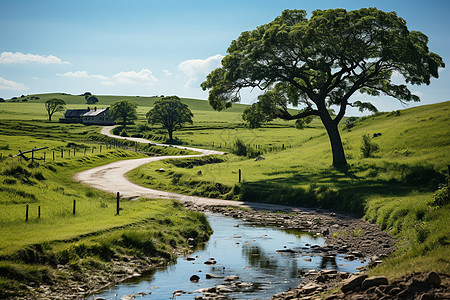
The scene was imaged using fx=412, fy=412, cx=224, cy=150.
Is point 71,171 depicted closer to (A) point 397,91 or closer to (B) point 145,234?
(B) point 145,234

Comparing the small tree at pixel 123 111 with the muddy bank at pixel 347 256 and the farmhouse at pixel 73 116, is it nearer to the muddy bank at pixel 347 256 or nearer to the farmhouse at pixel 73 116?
the farmhouse at pixel 73 116

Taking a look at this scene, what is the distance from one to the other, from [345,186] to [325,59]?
14283 mm

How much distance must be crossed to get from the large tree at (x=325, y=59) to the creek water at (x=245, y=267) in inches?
856

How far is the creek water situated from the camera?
1633 centimetres

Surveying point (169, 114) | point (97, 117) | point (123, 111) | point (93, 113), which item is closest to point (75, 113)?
point (93, 113)

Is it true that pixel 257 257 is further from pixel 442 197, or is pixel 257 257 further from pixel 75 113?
pixel 75 113

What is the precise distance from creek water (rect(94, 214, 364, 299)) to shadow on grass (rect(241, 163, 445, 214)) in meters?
9.52

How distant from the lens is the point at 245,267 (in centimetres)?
1950

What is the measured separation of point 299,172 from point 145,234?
27.4 meters

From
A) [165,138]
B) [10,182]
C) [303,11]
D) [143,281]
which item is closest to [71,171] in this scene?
[10,182]

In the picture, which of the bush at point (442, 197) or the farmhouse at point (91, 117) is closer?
the bush at point (442, 197)

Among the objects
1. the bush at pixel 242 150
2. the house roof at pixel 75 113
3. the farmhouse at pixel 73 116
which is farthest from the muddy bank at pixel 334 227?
the house roof at pixel 75 113

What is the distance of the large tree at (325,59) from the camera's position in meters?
40.2

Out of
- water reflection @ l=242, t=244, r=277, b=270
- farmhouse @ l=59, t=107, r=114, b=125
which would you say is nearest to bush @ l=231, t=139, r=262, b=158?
water reflection @ l=242, t=244, r=277, b=270
